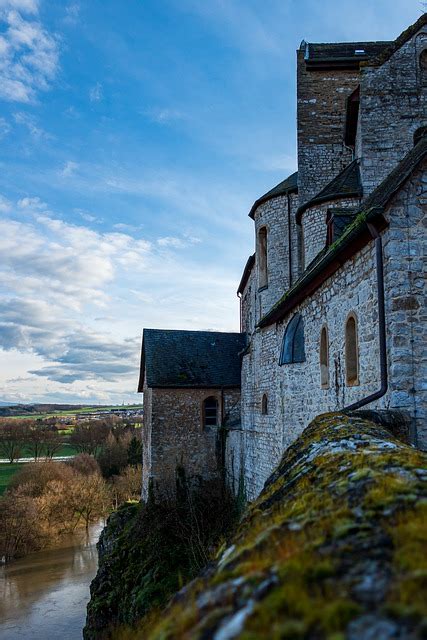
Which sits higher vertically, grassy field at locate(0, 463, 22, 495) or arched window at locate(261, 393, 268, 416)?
arched window at locate(261, 393, 268, 416)

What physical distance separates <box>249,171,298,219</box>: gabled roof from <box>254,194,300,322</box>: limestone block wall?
137 millimetres

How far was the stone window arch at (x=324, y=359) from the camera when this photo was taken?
9.88 m

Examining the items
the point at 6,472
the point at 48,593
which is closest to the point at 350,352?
the point at 48,593

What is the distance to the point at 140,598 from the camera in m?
14.2

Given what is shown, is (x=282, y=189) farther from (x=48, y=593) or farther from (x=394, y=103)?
(x=48, y=593)

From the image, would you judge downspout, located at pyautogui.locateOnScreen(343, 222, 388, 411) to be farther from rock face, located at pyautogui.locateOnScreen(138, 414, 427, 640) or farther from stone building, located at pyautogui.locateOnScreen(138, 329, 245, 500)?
stone building, located at pyautogui.locateOnScreen(138, 329, 245, 500)

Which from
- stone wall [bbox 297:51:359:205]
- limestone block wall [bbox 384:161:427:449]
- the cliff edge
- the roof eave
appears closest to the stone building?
stone wall [bbox 297:51:359:205]

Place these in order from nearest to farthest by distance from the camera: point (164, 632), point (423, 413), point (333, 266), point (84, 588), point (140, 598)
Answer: point (164, 632), point (423, 413), point (333, 266), point (140, 598), point (84, 588)

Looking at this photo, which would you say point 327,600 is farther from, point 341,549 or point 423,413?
point 423,413

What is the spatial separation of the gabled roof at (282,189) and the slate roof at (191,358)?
744 centimetres

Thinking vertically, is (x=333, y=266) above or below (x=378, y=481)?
above

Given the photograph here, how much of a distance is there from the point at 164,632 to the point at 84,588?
1150 inches

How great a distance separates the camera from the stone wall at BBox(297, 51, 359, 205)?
1788 cm

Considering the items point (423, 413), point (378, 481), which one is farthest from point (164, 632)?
point (423, 413)
